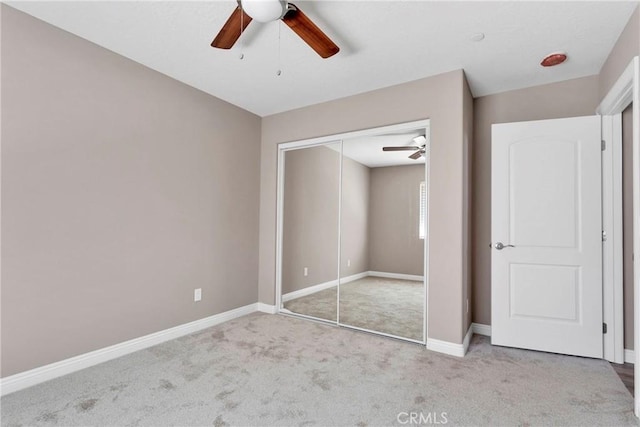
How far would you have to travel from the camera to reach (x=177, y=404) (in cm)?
202

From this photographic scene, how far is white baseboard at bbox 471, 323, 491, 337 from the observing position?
11.0 ft

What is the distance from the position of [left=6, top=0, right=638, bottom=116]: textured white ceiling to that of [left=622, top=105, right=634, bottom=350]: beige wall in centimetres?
62

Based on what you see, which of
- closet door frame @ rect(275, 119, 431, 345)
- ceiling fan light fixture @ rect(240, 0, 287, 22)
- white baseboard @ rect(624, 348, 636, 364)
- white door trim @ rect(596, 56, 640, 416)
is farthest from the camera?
closet door frame @ rect(275, 119, 431, 345)

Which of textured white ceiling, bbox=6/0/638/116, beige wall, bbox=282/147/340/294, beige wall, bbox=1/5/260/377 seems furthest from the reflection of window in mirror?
beige wall, bbox=1/5/260/377

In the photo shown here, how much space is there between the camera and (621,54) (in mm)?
2344

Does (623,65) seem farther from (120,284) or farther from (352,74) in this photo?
(120,284)

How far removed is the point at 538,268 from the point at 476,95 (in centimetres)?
184

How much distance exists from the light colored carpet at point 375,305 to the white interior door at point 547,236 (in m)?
0.72

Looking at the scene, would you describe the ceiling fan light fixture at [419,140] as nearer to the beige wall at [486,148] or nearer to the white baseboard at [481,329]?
the beige wall at [486,148]

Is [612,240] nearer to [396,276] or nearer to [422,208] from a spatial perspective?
[422,208]

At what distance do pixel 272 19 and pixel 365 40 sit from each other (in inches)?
36.5

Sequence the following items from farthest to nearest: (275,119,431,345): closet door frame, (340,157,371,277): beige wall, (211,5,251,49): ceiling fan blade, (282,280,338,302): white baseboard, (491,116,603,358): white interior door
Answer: (282,280,338,302): white baseboard, (340,157,371,277): beige wall, (275,119,431,345): closet door frame, (491,116,603,358): white interior door, (211,5,251,49): ceiling fan blade

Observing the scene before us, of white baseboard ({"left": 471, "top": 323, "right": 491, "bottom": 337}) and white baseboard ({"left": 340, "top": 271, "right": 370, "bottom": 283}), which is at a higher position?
white baseboard ({"left": 340, "top": 271, "right": 370, "bottom": 283})

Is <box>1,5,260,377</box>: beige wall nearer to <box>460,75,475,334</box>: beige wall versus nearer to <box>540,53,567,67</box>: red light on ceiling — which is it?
<box>460,75,475,334</box>: beige wall
